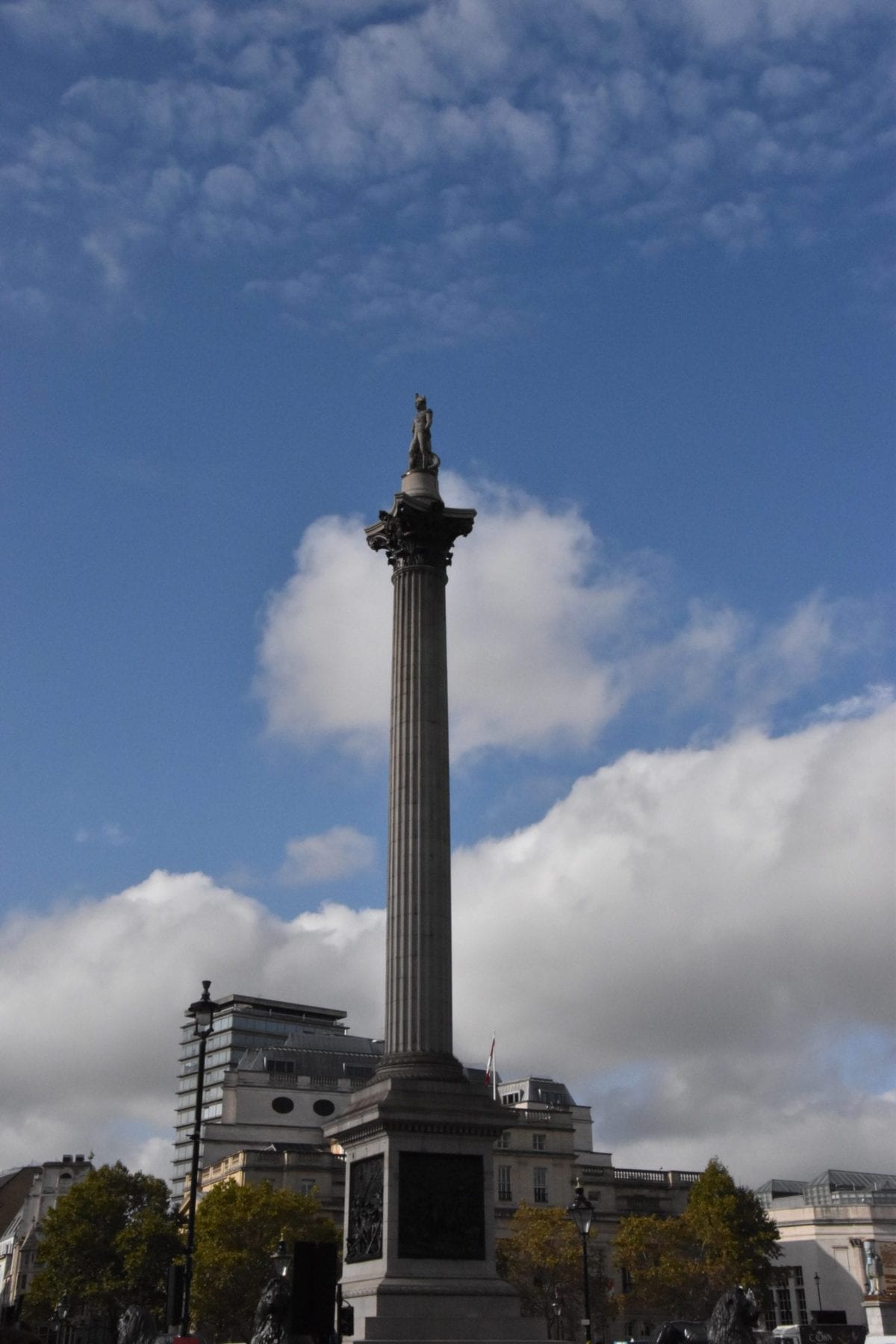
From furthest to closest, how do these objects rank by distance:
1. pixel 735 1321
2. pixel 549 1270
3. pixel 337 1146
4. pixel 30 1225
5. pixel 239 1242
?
pixel 30 1225 → pixel 337 1146 → pixel 549 1270 → pixel 239 1242 → pixel 735 1321

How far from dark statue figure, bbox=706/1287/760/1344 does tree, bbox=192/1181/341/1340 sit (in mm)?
37132

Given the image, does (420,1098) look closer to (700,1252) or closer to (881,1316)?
(881,1316)

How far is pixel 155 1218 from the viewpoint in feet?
251

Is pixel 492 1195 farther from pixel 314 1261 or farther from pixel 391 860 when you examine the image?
pixel 314 1261

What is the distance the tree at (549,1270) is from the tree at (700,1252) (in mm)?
2545

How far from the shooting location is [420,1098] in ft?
123

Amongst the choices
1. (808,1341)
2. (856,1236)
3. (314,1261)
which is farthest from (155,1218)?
(314,1261)

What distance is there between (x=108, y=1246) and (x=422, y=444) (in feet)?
171

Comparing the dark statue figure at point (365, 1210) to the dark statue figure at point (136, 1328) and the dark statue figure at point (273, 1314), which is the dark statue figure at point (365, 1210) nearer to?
the dark statue figure at point (136, 1328)

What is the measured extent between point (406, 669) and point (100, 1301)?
50.0 m

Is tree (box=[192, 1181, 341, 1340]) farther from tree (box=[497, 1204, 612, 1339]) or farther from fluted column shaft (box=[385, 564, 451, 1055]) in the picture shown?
fluted column shaft (box=[385, 564, 451, 1055])

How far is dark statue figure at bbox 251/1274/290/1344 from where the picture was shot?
28094mm

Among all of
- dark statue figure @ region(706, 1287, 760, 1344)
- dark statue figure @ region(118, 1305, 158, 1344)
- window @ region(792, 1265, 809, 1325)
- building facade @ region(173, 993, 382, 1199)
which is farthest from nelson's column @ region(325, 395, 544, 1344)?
window @ region(792, 1265, 809, 1325)

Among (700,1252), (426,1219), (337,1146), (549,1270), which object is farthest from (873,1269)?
(426,1219)
